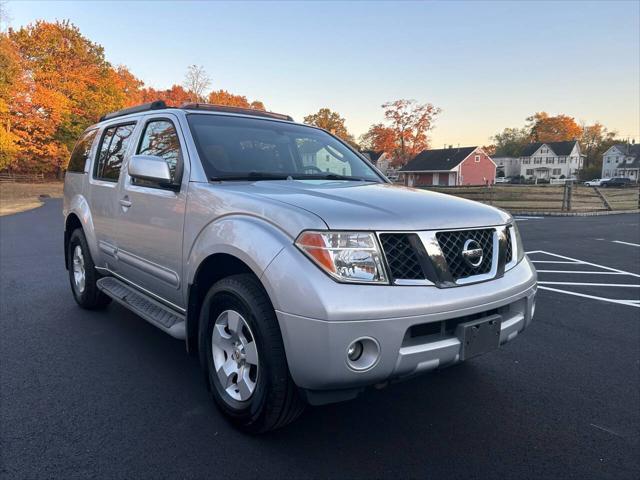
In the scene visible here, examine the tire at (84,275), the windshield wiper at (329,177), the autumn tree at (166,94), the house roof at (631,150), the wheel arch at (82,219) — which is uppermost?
the autumn tree at (166,94)

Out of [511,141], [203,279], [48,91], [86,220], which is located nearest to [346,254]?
[203,279]

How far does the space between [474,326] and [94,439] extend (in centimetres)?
220

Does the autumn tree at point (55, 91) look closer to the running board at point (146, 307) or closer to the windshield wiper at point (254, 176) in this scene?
the running board at point (146, 307)

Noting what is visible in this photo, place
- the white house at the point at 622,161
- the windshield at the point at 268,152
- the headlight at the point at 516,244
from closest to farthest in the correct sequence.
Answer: the headlight at the point at 516,244, the windshield at the point at 268,152, the white house at the point at 622,161

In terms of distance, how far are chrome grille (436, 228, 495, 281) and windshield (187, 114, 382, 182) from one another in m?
1.33

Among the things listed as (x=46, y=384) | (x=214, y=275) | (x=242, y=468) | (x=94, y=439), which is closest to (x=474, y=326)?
(x=242, y=468)

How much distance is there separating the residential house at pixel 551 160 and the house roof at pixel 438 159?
1327 inches

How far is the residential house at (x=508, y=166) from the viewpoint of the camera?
107 metres

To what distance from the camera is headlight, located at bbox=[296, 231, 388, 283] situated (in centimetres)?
220

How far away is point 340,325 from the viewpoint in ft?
6.86

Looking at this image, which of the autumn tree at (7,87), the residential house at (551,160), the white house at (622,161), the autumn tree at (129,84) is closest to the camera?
the autumn tree at (7,87)

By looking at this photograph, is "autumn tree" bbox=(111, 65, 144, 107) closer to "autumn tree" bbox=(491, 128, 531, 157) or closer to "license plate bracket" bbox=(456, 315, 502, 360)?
"license plate bracket" bbox=(456, 315, 502, 360)

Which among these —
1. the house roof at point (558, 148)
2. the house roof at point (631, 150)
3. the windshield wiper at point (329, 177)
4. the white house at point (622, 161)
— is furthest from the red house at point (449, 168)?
the windshield wiper at point (329, 177)

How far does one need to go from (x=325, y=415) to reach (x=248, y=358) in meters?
0.74
